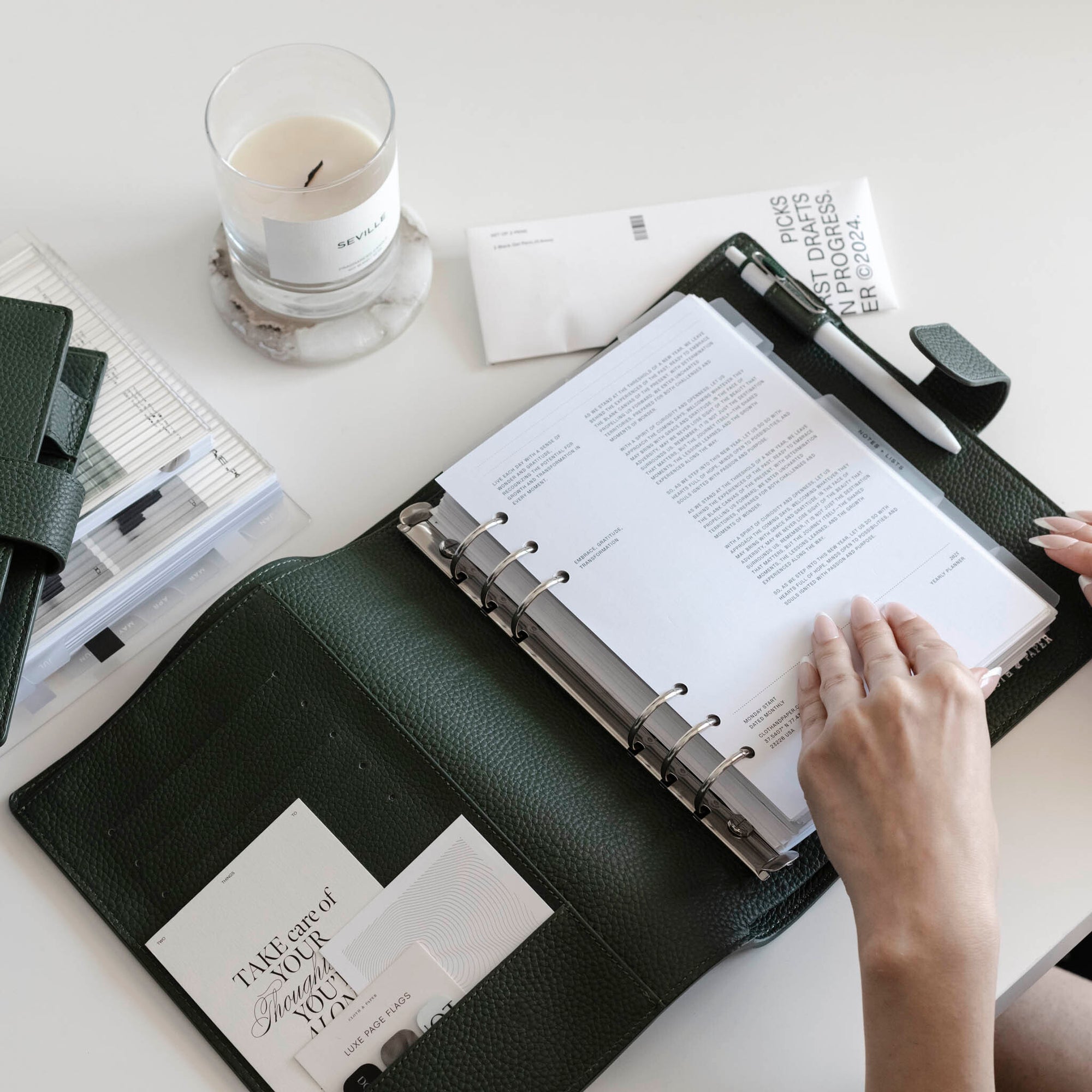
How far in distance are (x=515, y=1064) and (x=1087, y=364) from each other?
71 cm

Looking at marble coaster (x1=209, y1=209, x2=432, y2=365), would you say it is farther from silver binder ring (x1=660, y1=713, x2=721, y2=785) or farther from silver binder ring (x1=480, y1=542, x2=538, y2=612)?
silver binder ring (x1=660, y1=713, x2=721, y2=785)

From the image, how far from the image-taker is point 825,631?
0.75 meters

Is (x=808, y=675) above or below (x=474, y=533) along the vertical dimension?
below

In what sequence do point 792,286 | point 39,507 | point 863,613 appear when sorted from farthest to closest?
point 792,286 < point 863,613 < point 39,507

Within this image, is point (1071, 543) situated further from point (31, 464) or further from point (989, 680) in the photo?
point (31, 464)

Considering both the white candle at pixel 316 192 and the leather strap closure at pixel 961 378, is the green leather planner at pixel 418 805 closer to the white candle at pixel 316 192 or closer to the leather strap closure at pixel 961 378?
the white candle at pixel 316 192

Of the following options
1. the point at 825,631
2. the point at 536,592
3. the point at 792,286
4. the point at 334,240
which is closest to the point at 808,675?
the point at 825,631

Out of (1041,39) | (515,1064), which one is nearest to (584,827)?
(515,1064)

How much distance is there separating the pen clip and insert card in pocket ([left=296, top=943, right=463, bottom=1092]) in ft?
1.81

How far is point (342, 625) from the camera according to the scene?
769 millimetres

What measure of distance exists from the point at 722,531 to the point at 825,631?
100 millimetres

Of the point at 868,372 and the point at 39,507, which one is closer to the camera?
the point at 39,507

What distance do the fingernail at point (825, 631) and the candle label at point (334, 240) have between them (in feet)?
1.38

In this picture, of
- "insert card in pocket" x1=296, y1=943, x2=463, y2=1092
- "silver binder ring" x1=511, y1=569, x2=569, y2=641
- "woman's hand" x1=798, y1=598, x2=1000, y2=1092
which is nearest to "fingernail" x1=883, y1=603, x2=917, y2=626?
"woman's hand" x1=798, y1=598, x2=1000, y2=1092
